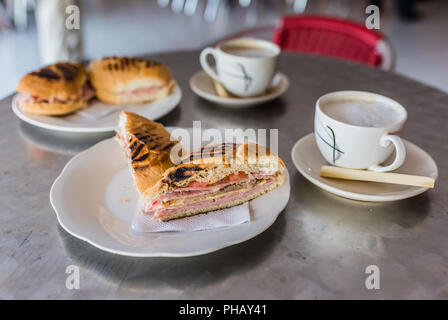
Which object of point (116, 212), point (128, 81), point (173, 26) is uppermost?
point (128, 81)

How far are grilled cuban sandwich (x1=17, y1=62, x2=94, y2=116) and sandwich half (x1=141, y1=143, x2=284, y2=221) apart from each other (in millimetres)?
618

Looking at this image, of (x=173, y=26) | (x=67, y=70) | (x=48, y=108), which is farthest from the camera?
(x=173, y=26)

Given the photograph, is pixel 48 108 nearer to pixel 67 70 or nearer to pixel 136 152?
pixel 67 70

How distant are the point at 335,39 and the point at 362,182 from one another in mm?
1566

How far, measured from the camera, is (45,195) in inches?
45.1

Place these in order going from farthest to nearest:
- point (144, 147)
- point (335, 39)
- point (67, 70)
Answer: point (335, 39) → point (67, 70) → point (144, 147)

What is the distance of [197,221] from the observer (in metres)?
1.03

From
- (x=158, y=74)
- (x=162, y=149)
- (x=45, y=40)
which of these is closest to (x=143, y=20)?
(x=45, y=40)

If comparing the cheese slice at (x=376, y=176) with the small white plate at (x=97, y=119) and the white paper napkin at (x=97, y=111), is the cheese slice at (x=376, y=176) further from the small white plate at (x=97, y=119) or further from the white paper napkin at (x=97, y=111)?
the white paper napkin at (x=97, y=111)

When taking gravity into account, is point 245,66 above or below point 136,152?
above

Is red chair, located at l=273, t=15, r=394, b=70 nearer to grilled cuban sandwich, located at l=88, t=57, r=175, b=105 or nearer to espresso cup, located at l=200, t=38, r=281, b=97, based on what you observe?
espresso cup, located at l=200, t=38, r=281, b=97

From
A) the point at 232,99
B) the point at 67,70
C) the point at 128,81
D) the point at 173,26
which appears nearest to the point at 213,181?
the point at 232,99

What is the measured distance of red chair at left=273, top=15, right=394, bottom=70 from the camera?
2285 mm

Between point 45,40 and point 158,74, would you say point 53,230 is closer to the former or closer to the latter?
point 158,74
